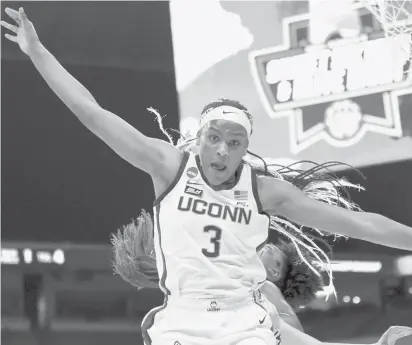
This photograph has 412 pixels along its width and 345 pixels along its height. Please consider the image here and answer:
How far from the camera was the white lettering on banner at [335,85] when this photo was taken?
4.66 m

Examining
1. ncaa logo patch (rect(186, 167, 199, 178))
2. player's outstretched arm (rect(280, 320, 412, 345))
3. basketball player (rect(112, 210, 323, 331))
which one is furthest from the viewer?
basketball player (rect(112, 210, 323, 331))

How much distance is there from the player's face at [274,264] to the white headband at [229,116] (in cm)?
166

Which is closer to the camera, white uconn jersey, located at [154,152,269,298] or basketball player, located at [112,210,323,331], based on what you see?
white uconn jersey, located at [154,152,269,298]

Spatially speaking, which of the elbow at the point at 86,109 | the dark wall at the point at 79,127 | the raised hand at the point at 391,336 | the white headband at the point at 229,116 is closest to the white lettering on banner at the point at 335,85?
the dark wall at the point at 79,127

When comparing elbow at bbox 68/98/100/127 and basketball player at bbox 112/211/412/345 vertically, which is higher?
elbow at bbox 68/98/100/127

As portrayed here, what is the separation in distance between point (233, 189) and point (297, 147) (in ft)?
8.56

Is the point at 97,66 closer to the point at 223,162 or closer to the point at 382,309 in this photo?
the point at 382,309

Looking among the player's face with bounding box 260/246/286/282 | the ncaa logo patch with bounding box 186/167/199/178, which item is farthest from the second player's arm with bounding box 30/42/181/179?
the player's face with bounding box 260/246/286/282

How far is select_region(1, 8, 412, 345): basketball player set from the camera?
2090mm

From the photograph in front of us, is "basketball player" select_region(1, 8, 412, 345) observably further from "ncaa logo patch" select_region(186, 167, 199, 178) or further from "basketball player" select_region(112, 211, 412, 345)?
"basketball player" select_region(112, 211, 412, 345)

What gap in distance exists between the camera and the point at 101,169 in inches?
197

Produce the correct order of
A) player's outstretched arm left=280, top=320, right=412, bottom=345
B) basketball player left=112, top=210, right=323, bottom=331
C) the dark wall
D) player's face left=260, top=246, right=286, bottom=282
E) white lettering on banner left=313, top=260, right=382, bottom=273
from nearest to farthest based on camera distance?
player's outstretched arm left=280, top=320, right=412, bottom=345 → basketball player left=112, top=210, right=323, bottom=331 → player's face left=260, top=246, right=286, bottom=282 → white lettering on banner left=313, top=260, right=382, bottom=273 → the dark wall

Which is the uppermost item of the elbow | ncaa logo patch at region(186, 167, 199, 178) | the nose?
the elbow

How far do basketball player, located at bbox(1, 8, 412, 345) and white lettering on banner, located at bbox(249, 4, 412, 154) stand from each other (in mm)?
2583
